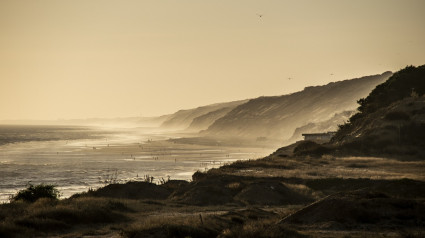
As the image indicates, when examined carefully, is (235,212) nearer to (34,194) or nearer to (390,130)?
(34,194)

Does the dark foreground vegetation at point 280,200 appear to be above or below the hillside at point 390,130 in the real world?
below

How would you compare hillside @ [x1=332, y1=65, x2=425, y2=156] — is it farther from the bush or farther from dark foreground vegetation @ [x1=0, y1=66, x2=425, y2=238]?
the bush

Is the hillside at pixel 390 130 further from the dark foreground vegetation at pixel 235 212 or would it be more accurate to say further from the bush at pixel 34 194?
the bush at pixel 34 194

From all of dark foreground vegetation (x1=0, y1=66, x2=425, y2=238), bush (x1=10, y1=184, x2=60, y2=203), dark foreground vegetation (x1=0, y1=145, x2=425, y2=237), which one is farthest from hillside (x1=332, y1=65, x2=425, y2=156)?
bush (x1=10, y1=184, x2=60, y2=203)

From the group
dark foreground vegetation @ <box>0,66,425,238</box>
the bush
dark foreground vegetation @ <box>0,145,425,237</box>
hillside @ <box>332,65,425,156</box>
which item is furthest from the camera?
hillside @ <box>332,65,425,156</box>

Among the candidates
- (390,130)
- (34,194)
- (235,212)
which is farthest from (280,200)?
(390,130)

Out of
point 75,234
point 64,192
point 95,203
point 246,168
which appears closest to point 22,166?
point 64,192

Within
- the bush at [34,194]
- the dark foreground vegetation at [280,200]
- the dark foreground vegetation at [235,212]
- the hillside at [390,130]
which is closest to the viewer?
the dark foreground vegetation at [235,212]

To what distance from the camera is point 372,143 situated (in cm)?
8331

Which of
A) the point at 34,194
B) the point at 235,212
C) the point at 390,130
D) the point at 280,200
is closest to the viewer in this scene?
the point at 235,212

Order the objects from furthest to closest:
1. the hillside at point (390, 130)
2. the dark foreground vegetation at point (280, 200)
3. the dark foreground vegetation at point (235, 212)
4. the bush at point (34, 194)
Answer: the hillside at point (390, 130) → the bush at point (34, 194) → the dark foreground vegetation at point (280, 200) → the dark foreground vegetation at point (235, 212)

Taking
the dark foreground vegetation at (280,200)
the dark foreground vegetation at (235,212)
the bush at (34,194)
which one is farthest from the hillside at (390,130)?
the bush at (34,194)

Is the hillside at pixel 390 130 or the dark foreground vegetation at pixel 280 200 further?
the hillside at pixel 390 130

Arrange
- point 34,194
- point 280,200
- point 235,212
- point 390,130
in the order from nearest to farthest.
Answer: point 235,212, point 34,194, point 280,200, point 390,130
